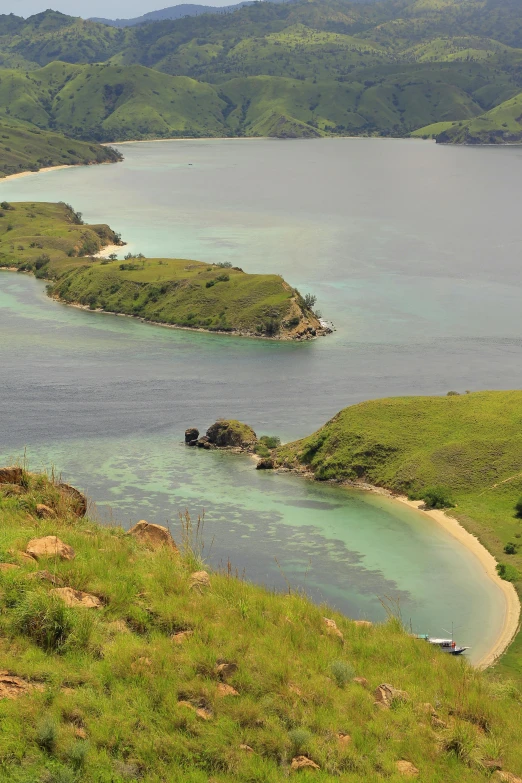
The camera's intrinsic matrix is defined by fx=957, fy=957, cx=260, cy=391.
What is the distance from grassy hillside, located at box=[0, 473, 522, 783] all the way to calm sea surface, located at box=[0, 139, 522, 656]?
8.70 m

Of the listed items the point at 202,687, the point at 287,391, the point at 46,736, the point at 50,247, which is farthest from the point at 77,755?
the point at 50,247

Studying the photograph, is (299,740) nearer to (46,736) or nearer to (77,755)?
(77,755)

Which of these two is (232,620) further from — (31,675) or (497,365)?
(497,365)

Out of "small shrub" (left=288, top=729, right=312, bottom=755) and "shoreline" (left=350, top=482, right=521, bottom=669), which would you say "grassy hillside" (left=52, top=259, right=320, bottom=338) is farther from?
"small shrub" (left=288, top=729, right=312, bottom=755)

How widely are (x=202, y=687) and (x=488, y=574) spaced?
43587mm

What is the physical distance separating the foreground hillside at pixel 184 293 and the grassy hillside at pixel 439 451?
47.1m

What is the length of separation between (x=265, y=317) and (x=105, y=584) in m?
117

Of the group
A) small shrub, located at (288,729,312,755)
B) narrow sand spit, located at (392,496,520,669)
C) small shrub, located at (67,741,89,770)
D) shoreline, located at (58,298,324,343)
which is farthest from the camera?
shoreline, located at (58,298,324,343)

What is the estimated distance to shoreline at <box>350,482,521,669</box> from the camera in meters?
46.4

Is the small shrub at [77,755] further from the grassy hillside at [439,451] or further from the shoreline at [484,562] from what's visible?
the grassy hillside at [439,451]

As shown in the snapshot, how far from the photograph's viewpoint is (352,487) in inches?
3007

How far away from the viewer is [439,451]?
76062mm

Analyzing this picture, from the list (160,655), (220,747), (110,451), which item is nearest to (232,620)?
(160,655)

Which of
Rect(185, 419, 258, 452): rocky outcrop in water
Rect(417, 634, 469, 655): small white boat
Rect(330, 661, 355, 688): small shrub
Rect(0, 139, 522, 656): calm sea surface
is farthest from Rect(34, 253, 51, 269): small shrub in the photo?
Rect(330, 661, 355, 688): small shrub
